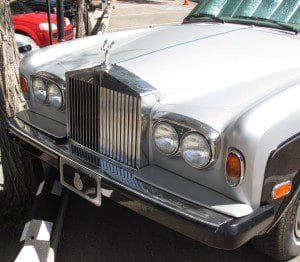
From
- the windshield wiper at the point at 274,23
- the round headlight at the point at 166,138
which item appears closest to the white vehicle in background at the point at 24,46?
the windshield wiper at the point at 274,23

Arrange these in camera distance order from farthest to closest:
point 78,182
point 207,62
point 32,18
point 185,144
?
1. point 32,18
2. point 207,62
3. point 78,182
4. point 185,144

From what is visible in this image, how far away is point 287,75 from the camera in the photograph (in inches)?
114

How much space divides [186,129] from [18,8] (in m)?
8.32

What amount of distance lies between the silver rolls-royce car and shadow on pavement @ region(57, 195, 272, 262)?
1.38ft

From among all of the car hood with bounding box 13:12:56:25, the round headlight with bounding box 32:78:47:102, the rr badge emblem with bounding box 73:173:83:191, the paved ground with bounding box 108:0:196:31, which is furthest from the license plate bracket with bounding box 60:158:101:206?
the paved ground with bounding box 108:0:196:31

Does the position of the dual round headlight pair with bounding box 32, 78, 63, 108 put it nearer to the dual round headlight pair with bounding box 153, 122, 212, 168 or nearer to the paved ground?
the dual round headlight pair with bounding box 153, 122, 212, 168

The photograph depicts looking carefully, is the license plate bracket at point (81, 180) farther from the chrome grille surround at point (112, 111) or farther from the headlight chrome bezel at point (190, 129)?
the headlight chrome bezel at point (190, 129)

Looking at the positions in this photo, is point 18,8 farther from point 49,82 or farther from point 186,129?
point 186,129

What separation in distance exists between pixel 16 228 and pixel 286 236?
74.0 inches

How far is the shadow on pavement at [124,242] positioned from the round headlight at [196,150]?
37.0 inches

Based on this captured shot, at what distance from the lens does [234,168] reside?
234 cm

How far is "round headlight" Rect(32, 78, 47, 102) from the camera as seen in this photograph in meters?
3.33

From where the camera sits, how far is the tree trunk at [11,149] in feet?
10.4

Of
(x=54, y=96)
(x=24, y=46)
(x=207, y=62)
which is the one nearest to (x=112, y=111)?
(x=54, y=96)
